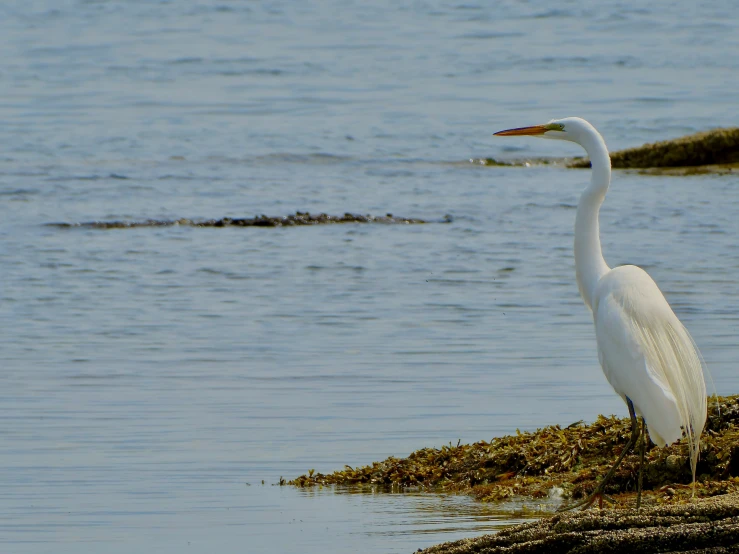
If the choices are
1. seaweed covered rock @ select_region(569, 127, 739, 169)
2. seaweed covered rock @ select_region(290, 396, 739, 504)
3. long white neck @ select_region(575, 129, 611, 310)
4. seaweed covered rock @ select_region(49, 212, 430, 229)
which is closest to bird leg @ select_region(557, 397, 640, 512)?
seaweed covered rock @ select_region(290, 396, 739, 504)

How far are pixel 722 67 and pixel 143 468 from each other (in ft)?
83.5

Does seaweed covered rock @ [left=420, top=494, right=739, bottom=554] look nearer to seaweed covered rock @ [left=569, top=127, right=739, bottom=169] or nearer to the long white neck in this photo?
the long white neck

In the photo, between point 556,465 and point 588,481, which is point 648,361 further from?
point 556,465

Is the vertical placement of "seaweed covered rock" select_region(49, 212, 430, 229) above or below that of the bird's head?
below

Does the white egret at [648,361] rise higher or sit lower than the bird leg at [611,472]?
higher

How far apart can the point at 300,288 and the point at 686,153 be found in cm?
970

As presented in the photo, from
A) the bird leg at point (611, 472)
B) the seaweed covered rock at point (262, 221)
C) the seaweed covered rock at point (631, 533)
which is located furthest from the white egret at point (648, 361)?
the seaweed covered rock at point (262, 221)

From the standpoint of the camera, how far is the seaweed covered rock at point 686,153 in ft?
61.2

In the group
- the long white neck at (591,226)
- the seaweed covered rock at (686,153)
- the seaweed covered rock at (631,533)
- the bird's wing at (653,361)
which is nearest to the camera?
the seaweed covered rock at (631,533)

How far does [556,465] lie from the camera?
18.7 ft

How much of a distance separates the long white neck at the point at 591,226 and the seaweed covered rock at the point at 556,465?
0.68m

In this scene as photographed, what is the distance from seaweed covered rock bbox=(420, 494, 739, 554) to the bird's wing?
2.73ft

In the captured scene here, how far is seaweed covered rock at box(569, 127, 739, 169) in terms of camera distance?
61.2 feet

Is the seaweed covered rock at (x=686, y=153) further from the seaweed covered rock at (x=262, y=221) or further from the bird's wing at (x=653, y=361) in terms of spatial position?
the bird's wing at (x=653, y=361)
